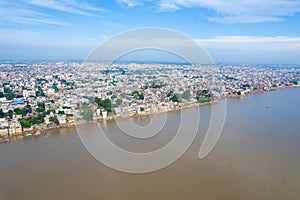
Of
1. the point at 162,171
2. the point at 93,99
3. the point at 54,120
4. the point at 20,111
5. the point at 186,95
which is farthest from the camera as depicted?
the point at 186,95

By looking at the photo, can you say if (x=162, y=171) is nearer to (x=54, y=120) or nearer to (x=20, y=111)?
(x=54, y=120)

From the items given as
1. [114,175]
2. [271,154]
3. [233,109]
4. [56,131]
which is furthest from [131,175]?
[233,109]

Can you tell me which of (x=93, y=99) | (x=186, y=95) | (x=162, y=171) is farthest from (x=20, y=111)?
(x=186, y=95)

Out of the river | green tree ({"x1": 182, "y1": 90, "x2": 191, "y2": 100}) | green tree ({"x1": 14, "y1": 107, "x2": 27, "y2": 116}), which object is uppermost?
green tree ({"x1": 182, "y1": 90, "x2": 191, "y2": 100})

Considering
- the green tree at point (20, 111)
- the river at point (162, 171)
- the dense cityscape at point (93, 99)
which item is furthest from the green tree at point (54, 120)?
the green tree at point (20, 111)

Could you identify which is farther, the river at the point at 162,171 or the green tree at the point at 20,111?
the green tree at the point at 20,111

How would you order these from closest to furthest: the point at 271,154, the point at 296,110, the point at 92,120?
the point at 271,154, the point at 92,120, the point at 296,110

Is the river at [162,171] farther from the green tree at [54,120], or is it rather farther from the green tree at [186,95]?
the green tree at [186,95]

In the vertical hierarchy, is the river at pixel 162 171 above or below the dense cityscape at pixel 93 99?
below

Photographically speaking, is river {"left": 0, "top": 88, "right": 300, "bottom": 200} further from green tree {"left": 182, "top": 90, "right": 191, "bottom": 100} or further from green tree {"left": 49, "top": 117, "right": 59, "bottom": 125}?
green tree {"left": 182, "top": 90, "right": 191, "bottom": 100}

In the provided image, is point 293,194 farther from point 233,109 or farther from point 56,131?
point 233,109

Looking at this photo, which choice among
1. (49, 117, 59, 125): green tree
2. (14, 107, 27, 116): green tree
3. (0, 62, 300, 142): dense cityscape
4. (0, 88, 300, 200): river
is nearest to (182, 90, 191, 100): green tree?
(0, 62, 300, 142): dense cityscape
